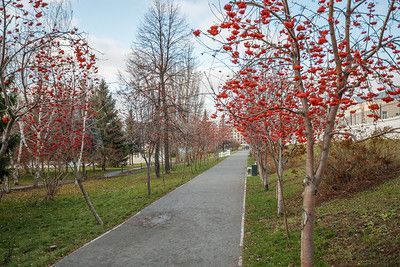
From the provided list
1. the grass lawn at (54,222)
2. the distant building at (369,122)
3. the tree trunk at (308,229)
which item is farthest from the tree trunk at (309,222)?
the grass lawn at (54,222)

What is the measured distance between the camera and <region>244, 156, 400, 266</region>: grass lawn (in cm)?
578

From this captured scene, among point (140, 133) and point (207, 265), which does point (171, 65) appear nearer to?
point (140, 133)

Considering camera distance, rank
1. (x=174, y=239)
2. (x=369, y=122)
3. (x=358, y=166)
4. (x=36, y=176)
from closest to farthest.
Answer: (x=174, y=239), (x=358, y=166), (x=36, y=176), (x=369, y=122)

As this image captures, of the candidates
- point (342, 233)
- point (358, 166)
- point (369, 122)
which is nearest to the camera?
point (342, 233)

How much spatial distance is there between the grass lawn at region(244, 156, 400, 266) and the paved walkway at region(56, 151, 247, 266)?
56 cm

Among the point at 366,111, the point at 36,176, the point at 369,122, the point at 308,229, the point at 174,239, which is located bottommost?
the point at 174,239

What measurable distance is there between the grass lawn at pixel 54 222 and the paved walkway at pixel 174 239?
58 cm

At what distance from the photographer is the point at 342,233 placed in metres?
6.91

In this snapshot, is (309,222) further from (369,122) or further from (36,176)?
(369,122)

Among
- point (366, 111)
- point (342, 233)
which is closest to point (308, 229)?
point (342, 233)

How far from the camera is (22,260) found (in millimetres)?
7172

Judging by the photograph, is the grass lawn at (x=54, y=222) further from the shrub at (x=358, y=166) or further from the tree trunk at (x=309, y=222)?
the shrub at (x=358, y=166)

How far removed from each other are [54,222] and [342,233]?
28.7 feet

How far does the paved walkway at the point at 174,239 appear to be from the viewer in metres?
6.78
